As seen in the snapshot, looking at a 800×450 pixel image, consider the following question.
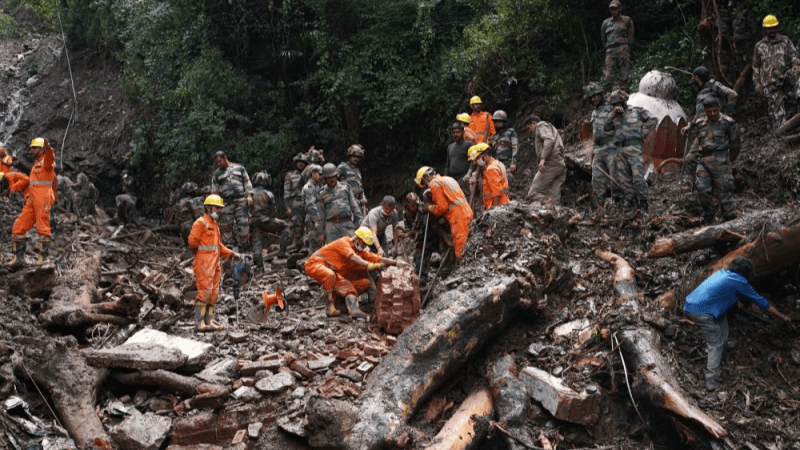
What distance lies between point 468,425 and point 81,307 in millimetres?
4937

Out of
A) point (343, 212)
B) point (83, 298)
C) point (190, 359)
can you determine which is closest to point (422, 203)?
point (343, 212)

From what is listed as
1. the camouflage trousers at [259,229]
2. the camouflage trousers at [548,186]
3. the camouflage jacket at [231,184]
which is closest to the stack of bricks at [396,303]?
the camouflage trousers at [548,186]

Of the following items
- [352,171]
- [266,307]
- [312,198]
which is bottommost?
[266,307]

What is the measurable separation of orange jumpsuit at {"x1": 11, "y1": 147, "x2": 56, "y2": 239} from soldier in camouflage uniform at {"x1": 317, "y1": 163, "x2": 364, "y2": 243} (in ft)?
12.9

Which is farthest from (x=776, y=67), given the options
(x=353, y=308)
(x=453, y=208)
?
(x=353, y=308)

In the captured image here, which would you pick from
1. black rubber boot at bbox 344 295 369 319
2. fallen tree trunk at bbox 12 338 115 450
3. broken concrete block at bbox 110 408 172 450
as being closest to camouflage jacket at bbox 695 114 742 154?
black rubber boot at bbox 344 295 369 319

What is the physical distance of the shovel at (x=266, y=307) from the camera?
30.0 feet

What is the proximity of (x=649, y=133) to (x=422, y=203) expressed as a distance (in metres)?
3.77

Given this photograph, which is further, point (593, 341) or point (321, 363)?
point (321, 363)

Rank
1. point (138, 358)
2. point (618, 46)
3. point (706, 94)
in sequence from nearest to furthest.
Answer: point (138, 358) < point (706, 94) < point (618, 46)

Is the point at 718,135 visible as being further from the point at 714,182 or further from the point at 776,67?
the point at 776,67

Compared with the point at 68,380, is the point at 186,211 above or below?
below

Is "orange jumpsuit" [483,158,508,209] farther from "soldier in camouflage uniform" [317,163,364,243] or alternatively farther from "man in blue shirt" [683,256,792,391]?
"man in blue shirt" [683,256,792,391]

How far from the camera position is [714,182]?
836 cm
